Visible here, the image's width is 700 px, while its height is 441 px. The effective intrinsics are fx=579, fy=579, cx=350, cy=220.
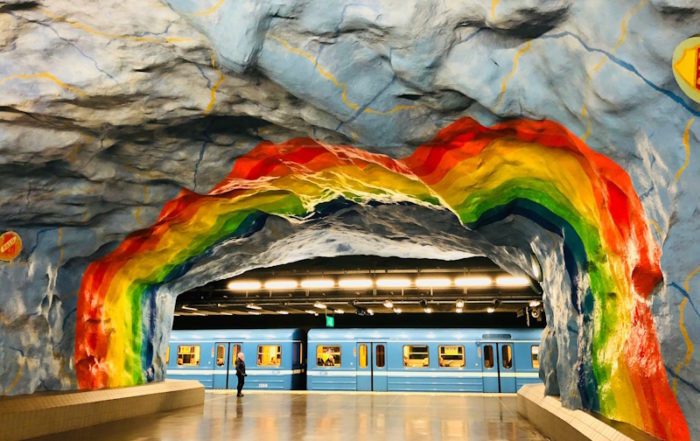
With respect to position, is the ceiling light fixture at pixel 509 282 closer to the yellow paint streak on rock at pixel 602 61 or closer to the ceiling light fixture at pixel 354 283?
the ceiling light fixture at pixel 354 283

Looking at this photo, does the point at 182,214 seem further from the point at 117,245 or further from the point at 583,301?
the point at 583,301

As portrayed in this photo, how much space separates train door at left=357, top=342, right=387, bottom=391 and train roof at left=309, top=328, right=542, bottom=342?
277 millimetres

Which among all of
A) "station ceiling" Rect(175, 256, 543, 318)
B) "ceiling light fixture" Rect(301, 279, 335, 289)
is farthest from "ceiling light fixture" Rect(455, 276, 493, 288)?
"ceiling light fixture" Rect(301, 279, 335, 289)

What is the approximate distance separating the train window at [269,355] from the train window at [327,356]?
107 centimetres

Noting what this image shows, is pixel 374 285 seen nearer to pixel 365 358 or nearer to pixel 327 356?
pixel 365 358

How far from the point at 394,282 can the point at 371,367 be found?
365cm

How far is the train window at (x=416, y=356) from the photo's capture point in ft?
49.2

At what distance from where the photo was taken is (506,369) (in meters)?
14.9

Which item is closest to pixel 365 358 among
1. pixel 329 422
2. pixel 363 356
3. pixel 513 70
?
pixel 363 356

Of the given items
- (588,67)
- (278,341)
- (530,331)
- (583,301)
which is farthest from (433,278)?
(588,67)

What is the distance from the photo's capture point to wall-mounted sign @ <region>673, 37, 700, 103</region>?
3.10 m

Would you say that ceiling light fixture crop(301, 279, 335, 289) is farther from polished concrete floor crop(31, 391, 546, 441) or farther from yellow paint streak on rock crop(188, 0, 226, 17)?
yellow paint streak on rock crop(188, 0, 226, 17)

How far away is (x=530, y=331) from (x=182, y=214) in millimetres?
10353

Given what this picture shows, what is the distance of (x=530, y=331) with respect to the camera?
1484cm
